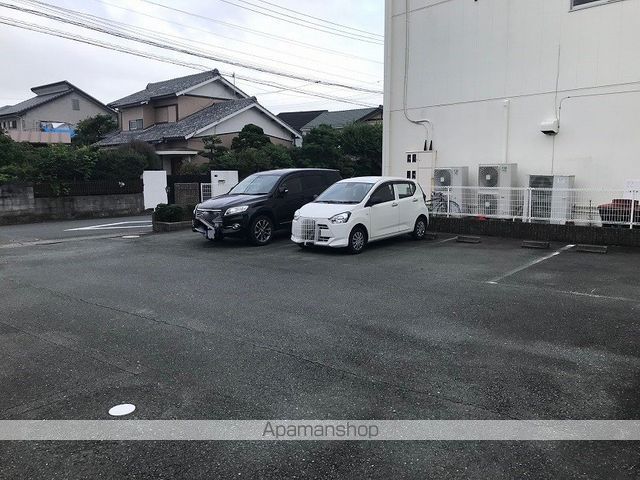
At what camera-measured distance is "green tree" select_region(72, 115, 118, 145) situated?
110 feet

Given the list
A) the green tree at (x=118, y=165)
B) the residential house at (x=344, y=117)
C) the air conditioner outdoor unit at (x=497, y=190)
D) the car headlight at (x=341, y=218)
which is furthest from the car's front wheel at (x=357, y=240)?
the residential house at (x=344, y=117)

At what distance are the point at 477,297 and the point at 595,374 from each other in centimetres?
→ 244

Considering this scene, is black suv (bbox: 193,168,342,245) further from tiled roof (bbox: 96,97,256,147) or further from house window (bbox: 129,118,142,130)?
house window (bbox: 129,118,142,130)

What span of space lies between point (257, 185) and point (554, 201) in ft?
22.6

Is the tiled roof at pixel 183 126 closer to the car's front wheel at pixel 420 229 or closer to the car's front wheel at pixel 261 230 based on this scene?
the car's front wheel at pixel 261 230

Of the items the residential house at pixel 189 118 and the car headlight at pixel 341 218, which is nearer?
the car headlight at pixel 341 218

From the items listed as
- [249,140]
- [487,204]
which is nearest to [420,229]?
[487,204]

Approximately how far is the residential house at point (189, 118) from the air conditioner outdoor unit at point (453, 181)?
611 inches

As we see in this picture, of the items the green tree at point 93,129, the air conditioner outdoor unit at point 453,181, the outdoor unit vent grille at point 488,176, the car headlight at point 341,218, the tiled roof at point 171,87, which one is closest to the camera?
the car headlight at point 341,218

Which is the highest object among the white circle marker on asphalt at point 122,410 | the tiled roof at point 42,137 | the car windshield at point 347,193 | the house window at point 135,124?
the house window at point 135,124

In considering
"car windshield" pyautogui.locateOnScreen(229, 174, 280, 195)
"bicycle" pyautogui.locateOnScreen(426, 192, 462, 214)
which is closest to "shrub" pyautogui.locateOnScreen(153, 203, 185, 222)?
"car windshield" pyautogui.locateOnScreen(229, 174, 280, 195)

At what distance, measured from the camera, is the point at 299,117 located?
48.5 metres

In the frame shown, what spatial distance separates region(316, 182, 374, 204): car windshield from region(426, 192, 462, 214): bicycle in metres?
3.24

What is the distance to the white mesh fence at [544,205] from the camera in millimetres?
10109
